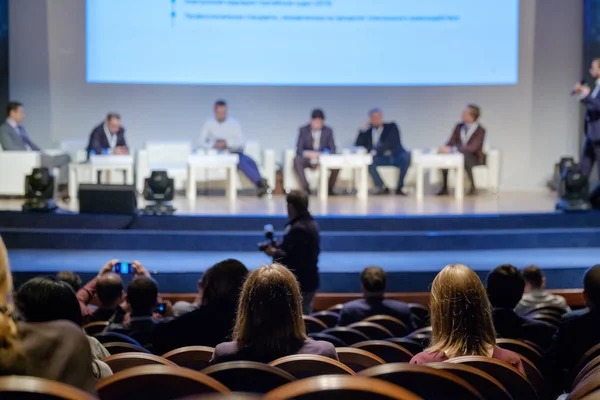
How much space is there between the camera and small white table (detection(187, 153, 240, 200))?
8.92m

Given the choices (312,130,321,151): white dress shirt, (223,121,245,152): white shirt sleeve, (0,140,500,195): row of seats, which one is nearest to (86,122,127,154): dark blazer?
(0,140,500,195): row of seats

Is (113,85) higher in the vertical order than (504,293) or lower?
higher

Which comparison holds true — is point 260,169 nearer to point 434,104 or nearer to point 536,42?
point 434,104

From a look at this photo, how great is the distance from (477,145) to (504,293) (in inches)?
243

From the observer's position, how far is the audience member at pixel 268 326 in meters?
2.70

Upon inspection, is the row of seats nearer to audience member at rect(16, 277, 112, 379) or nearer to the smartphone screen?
the smartphone screen

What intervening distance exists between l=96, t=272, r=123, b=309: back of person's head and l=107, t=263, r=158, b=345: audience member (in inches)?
12.2

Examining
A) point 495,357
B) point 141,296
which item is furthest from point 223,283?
point 495,357

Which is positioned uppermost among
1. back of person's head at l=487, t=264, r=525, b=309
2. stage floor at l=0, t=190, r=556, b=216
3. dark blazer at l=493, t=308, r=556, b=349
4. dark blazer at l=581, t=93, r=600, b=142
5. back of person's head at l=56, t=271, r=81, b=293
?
dark blazer at l=581, t=93, r=600, b=142

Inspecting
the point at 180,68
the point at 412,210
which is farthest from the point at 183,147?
the point at 412,210

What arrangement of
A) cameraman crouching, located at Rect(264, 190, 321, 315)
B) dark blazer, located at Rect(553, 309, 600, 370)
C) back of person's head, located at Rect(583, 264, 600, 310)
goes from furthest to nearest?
→ cameraman crouching, located at Rect(264, 190, 321, 315) → back of person's head, located at Rect(583, 264, 600, 310) → dark blazer, located at Rect(553, 309, 600, 370)

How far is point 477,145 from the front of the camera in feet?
31.4

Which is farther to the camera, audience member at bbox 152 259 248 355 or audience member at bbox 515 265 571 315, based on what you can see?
audience member at bbox 515 265 571 315

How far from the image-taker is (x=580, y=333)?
337 cm
